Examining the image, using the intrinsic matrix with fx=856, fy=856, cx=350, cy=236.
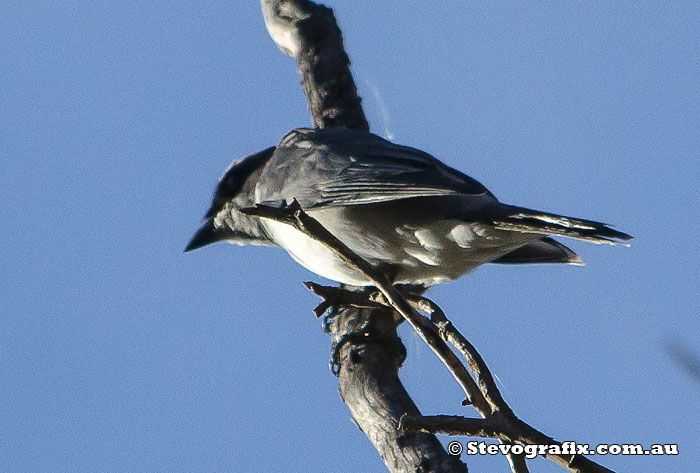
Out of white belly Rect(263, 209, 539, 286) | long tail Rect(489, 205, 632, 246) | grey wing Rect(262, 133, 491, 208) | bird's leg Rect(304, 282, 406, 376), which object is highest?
grey wing Rect(262, 133, 491, 208)

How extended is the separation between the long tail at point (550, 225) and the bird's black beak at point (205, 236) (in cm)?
214

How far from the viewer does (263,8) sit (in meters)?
6.02

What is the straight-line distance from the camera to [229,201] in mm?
5555

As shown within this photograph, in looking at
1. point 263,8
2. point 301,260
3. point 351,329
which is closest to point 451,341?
point 351,329

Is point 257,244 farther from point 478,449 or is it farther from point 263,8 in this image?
point 478,449

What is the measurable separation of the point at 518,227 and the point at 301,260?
140 centimetres

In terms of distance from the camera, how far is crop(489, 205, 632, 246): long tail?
11.0ft

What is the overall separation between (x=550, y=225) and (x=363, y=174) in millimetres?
1210

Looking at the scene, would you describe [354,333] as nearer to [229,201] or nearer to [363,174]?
[363,174]

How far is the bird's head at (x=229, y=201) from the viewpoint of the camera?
5.46 metres

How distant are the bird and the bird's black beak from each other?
17.0 inches

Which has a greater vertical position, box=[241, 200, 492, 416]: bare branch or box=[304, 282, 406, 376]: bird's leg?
box=[304, 282, 406, 376]: bird's leg

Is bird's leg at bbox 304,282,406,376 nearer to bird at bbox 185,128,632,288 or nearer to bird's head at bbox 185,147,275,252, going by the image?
bird at bbox 185,128,632,288

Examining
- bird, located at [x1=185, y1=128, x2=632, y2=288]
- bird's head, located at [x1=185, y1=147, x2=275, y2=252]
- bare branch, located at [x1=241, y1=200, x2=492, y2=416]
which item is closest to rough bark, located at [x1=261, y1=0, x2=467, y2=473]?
bird, located at [x1=185, y1=128, x2=632, y2=288]
